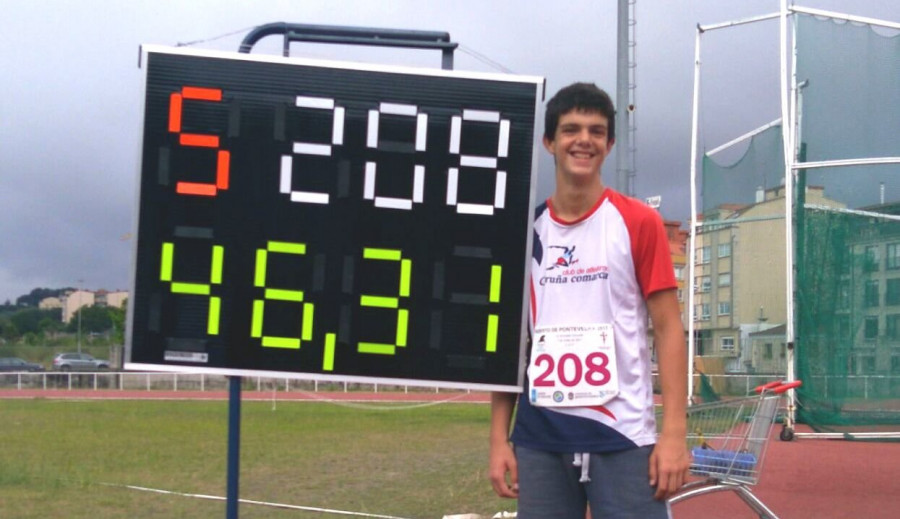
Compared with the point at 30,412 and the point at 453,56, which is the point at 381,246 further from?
the point at 30,412

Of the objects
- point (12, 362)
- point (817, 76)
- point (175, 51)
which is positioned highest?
point (817, 76)

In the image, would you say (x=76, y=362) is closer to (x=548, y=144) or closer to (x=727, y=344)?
(x=727, y=344)

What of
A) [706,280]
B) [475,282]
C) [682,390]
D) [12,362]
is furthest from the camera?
[12,362]

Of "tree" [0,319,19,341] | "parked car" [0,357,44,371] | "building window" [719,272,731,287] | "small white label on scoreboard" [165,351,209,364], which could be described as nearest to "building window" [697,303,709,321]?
"building window" [719,272,731,287]

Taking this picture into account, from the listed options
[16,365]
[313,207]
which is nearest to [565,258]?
[313,207]

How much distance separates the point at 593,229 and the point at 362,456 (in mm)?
9742

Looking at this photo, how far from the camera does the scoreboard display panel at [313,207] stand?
151 inches

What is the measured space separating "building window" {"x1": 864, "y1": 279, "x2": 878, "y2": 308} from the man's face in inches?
380

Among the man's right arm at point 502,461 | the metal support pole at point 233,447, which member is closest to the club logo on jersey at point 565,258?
the man's right arm at point 502,461

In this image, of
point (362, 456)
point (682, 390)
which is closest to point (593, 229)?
point (682, 390)

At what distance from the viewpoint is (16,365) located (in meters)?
61.4

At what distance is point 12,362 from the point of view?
204 ft

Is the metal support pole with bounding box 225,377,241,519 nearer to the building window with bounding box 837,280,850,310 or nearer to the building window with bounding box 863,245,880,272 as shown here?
the building window with bounding box 837,280,850,310

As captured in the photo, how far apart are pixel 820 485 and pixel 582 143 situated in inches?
280
